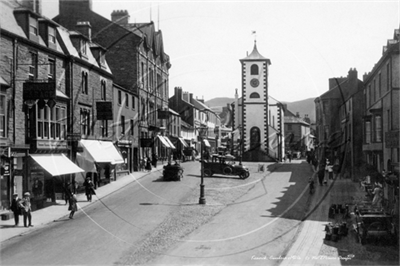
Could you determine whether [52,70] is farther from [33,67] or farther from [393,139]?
[393,139]

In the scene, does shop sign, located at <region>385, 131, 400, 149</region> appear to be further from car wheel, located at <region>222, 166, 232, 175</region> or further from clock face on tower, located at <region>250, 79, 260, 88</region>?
clock face on tower, located at <region>250, 79, 260, 88</region>

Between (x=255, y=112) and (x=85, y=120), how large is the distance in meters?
20.4

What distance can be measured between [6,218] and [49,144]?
5599 millimetres

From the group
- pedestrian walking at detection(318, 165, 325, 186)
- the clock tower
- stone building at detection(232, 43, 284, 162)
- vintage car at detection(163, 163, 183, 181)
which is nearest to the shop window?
vintage car at detection(163, 163, 183, 181)

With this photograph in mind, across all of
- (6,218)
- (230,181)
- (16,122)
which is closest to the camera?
(6,218)

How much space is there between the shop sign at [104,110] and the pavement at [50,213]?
5170 millimetres

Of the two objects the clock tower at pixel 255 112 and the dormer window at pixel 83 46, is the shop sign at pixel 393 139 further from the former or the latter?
the dormer window at pixel 83 46

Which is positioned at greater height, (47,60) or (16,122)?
(47,60)

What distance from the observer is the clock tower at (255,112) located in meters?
40.7

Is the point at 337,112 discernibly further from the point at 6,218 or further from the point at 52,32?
the point at 6,218

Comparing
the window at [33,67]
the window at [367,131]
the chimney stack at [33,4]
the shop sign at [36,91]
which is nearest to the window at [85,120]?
the window at [33,67]

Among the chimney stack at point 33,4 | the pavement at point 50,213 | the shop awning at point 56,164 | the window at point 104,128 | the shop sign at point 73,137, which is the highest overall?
the chimney stack at point 33,4

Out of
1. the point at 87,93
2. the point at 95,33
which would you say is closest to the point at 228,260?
the point at 87,93

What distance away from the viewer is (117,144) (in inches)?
1323
